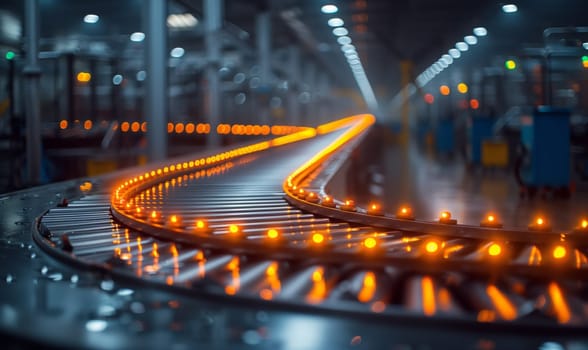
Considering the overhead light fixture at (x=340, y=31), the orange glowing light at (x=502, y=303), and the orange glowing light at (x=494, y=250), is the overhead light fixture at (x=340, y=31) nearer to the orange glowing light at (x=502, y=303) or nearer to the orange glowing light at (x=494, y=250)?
the orange glowing light at (x=494, y=250)

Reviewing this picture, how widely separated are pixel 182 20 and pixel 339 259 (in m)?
16.8

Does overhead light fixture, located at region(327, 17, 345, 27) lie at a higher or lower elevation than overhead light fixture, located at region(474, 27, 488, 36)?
higher

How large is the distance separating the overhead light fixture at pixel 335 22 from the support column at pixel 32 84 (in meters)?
16.0

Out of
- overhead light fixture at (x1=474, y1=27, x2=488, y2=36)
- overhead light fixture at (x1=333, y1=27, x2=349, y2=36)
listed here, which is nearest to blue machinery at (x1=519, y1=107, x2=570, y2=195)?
overhead light fixture at (x1=474, y1=27, x2=488, y2=36)

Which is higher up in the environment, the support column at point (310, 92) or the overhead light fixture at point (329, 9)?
the overhead light fixture at point (329, 9)

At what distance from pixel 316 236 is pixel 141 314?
148 centimetres

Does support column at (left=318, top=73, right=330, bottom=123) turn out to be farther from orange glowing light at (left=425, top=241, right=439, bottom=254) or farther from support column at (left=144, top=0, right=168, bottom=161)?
orange glowing light at (left=425, top=241, right=439, bottom=254)

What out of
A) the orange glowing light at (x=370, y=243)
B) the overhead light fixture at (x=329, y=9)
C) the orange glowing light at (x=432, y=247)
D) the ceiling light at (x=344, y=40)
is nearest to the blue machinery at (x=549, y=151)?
the orange glowing light at (x=432, y=247)

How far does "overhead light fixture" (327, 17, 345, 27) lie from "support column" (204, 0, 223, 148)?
10300 mm

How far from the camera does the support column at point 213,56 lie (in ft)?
44.6

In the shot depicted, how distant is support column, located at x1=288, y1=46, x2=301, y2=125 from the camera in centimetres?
2717

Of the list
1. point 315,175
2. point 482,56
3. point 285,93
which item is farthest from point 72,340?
point 482,56

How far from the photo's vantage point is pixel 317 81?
44.2 meters

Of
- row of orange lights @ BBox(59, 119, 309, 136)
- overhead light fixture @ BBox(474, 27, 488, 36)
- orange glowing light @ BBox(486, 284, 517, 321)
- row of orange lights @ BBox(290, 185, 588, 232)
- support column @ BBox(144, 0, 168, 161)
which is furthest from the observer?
overhead light fixture @ BBox(474, 27, 488, 36)
